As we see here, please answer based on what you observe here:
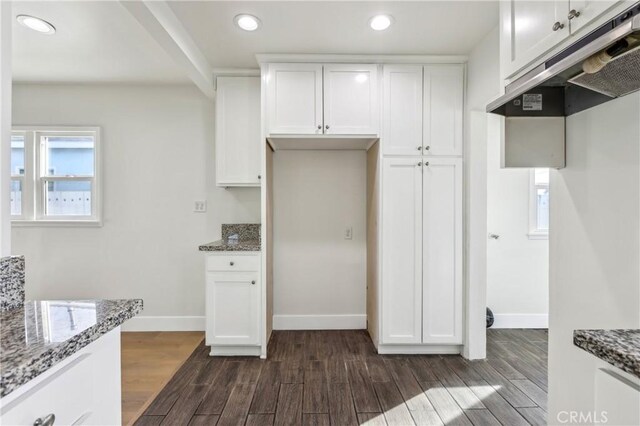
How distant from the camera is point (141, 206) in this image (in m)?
3.31

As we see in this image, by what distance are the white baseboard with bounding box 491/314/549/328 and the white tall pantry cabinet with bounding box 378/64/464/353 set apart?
0.94 metres

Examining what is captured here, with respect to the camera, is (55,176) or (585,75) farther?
(55,176)

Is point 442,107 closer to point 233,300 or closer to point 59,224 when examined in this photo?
point 233,300

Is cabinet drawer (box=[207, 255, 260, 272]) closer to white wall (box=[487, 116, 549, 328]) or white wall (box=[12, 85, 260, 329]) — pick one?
white wall (box=[12, 85, 260, 329])

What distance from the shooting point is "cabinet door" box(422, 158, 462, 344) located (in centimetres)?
267

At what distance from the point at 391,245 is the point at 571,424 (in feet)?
5.08

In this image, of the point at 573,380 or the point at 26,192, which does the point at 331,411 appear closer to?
the point at 573,380

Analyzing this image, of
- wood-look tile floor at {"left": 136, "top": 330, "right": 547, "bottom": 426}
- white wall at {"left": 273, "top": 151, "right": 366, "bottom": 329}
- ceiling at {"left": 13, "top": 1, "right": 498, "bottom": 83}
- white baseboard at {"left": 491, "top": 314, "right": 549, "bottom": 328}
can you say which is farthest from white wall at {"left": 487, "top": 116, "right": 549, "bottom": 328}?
ceiling at {"left": 13, "top": 1, "right": 498, "bottom": 83}

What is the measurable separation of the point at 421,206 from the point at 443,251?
413mm

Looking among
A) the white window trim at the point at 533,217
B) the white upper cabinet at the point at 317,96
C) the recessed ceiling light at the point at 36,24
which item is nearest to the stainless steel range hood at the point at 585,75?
the white upper cabinet at the point at 317,96

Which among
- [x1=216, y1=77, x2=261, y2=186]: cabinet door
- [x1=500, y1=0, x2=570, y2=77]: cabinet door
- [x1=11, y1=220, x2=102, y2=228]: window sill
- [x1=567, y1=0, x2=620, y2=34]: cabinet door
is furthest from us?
[x1=11, y1=220, x2=102, y2=228]: window sill

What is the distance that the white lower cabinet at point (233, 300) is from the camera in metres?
2.67

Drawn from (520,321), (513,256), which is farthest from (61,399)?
(520,321)

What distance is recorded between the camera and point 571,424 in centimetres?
132
